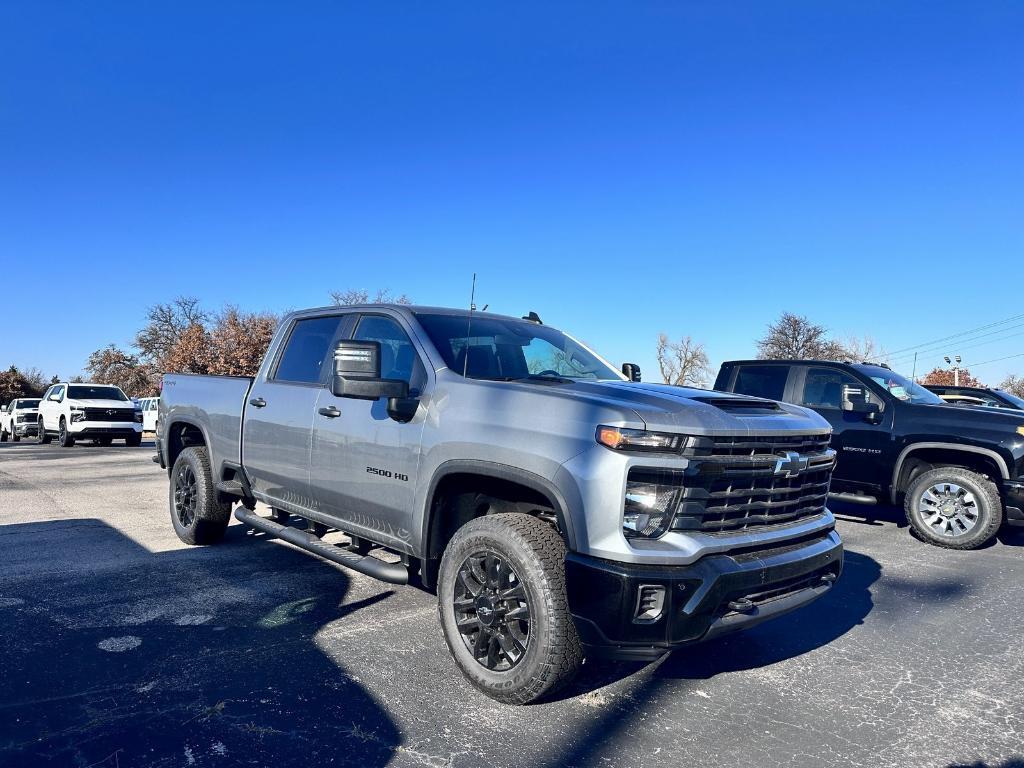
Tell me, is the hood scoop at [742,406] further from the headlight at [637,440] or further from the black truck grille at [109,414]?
the black truck grille at [109,414]

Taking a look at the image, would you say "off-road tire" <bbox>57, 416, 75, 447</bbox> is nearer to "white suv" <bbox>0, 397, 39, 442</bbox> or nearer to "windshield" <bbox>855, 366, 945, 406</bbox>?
"white suv" <bbox>0, 397, 39, 442</bbox>

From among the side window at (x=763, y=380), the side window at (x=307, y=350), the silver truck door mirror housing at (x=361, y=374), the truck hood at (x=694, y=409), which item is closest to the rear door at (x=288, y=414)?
the side window at (x=307, y=350)

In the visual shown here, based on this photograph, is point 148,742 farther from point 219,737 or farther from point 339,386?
point 339,386

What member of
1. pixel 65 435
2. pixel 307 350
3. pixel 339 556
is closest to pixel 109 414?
pixel 65 435

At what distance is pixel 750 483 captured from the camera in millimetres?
3383

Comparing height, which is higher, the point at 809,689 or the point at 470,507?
the point at 470,507

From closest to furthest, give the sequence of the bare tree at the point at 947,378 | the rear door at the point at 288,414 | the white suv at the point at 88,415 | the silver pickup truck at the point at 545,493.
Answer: the silver pickup truck at the point at 545,493, the rear door at the point at 288,414, the white suv at the point at 88,415, the bare tree at the point at 947,378

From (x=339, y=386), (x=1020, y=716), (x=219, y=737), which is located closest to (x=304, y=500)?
(x=339, y=386)

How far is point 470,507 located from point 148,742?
5.93 ft

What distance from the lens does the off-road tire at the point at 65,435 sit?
19.9 metres

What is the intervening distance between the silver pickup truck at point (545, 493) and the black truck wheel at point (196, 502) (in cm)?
144

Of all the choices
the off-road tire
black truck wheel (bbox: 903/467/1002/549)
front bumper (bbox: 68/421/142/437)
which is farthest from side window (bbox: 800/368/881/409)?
the off-road tire

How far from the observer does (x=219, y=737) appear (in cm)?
295

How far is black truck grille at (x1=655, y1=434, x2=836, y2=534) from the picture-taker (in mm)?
3135
